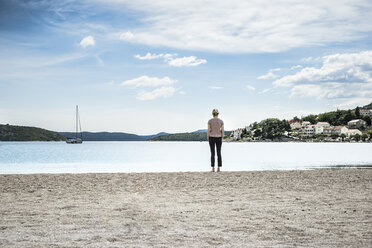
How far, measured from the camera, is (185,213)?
8164mm

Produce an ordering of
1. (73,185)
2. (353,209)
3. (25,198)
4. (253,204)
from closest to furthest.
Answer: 1. (353,209)
2. (253,204)
3. (25,198)
4. (73,185)

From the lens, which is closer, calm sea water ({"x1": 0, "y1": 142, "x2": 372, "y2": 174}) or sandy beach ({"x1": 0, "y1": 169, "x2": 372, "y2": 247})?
sandy beach ({"x1": 0, "y1": 169, "x2": 372, "y2": 247})

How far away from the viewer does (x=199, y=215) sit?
7.96 meters

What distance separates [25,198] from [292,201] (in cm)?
676

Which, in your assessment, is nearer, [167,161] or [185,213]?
[185,213]

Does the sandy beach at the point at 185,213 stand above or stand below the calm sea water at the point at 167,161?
above

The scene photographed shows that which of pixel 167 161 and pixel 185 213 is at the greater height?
pixel 185 213

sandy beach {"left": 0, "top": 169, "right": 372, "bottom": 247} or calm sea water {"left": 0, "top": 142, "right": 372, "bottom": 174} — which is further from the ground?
sandy beach {"left": 0, "top": 169, "right": 372, "bottom": 247}

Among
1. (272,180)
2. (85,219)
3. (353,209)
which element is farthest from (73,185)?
(353,209)

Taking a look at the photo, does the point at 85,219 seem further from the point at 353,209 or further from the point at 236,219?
the point at 353,209

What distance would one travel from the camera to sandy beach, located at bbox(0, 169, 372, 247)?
6045mm

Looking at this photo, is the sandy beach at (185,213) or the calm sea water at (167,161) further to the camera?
the calm sea water at (167,161)

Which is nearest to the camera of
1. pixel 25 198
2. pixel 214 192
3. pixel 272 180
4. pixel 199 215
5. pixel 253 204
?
pixel 199 215

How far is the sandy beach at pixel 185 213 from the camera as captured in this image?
604 centimetres
